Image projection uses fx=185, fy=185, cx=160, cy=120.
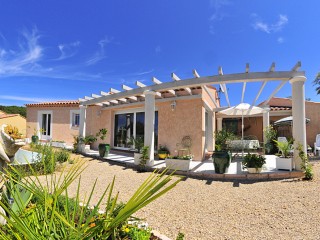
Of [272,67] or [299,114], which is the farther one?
[299,114]

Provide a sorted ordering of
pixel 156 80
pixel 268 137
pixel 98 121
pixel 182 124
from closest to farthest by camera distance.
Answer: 1. pixel 156 80
2. pixel 182 124
3. pixel 268 137
4. pixel 98 121

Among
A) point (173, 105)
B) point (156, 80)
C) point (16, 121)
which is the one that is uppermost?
point (156, 80)

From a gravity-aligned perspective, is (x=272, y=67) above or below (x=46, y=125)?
above

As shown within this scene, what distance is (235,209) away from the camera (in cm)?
492

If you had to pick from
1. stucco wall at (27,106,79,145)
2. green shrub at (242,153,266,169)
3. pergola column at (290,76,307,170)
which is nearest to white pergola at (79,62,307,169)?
pergola column at (290,76,307,170)

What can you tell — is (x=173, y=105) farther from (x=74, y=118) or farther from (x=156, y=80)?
(x=74, y=118)

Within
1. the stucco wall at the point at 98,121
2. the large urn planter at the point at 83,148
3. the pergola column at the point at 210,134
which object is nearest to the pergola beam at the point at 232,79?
the pergola column at the point at 210,134

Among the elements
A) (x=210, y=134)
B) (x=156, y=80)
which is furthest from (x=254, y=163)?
(x=210, y=134)

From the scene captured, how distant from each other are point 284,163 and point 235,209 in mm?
4566

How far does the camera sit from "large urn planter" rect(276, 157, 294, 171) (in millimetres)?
7855

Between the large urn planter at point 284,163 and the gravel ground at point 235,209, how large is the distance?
97cm

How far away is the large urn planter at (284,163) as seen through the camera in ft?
25.8

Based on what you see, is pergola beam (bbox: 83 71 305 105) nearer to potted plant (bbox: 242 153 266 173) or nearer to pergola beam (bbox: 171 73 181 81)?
pergola beam (bbox: 171 73 181 81)

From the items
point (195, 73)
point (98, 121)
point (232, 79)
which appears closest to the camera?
point (232, 79)
